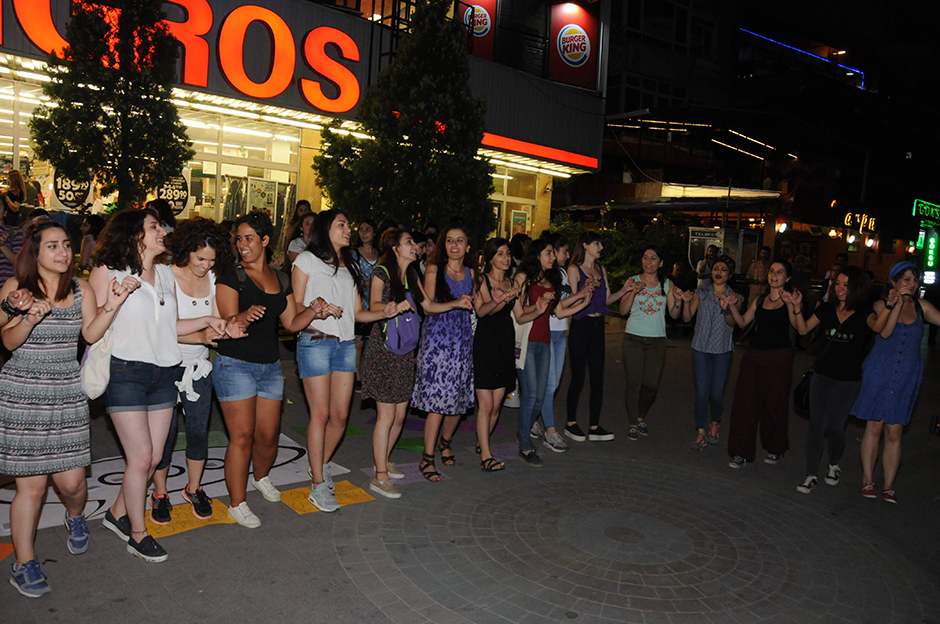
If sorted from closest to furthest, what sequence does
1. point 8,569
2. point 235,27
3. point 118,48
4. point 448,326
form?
1. point 8,569
2. point 448,326
3. point 118,48
4. point 235,27

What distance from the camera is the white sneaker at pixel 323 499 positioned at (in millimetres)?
5043

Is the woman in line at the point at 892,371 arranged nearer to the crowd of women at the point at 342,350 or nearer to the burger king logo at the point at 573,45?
the crowd of women at the point at 342,350

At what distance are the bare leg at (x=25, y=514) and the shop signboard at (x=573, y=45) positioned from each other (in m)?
18.3

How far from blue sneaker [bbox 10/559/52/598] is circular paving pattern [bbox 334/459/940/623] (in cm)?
164

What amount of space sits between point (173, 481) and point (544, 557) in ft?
9.69

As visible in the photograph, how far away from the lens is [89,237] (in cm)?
685

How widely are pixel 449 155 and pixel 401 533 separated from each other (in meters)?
7.39

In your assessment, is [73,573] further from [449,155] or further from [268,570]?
[449,155]

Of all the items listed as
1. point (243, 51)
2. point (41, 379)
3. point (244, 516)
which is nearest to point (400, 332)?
point (244, 516)

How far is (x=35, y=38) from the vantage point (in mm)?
10531

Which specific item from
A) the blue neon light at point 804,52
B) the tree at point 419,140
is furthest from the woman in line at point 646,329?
the blue neon light at point 804,52

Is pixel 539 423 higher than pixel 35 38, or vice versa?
pixel 35 38

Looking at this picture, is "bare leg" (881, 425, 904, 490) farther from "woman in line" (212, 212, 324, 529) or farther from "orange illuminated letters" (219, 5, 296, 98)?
"orange illuminated letters" (219, 5, 296, 98)

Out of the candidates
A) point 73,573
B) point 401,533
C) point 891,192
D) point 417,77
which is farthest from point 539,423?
point 891,192
